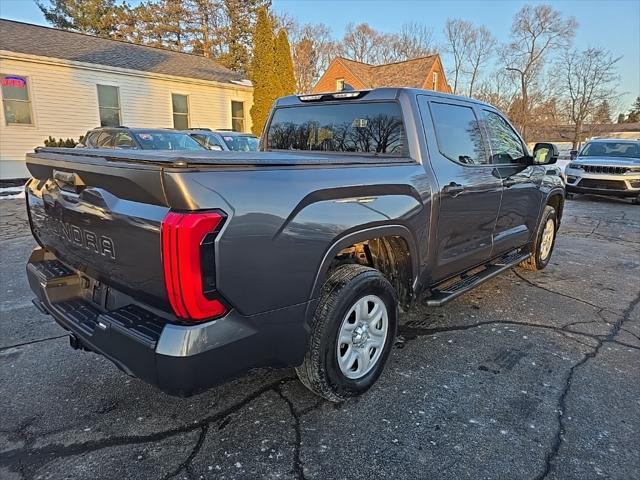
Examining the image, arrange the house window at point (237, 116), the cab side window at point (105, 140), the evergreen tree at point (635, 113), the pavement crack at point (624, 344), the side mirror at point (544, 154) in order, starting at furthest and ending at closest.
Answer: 1. the evergreen tree at point (635, 113)
2. the house window at point (237, 116)
3. the cab side window at point (105, 140)
4. the side mirror at point (544, 154)
5. the pavement crack at point (624, 344)

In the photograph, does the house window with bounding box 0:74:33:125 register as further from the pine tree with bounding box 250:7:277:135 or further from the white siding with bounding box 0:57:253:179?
the pine tree with bounding box 250:7:277:135

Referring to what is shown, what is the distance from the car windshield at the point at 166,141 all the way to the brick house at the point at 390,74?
23.3 m

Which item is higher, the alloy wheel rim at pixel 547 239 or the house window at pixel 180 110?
the house window at pixel 180 110

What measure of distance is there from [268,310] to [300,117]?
234 cm

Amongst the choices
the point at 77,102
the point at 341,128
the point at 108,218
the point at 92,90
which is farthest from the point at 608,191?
the point at 77,102

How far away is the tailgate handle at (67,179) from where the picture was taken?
90.1 inches

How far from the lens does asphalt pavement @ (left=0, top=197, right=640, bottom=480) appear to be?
227 centimetres

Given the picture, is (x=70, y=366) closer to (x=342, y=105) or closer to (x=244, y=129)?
(x=342, y=105)

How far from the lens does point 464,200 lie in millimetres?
3572

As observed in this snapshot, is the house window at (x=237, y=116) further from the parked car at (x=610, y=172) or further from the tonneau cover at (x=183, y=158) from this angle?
the tonneau cover at (x=183, y=158)

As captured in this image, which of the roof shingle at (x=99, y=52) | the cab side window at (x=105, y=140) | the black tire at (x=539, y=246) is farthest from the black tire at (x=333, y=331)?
the roof shingle at (x=99, y=52)

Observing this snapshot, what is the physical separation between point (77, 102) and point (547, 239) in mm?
15562

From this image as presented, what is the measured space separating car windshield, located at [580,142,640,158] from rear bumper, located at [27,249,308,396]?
46.2ft

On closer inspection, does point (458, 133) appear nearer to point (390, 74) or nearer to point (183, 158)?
point (183, 158)
